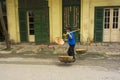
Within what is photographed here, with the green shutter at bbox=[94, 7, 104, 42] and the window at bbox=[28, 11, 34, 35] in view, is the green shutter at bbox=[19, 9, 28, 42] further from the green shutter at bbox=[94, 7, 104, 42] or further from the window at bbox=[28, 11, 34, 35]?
the green shutter at bbox=[94, 7, 104, 42]

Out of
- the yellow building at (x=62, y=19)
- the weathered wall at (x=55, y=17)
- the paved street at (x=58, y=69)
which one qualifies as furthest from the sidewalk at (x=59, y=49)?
the paved street at (x=58, y=69)

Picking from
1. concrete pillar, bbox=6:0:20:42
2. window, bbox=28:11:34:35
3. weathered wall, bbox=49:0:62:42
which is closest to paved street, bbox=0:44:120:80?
weathered wall, bbox=49:0:62:42

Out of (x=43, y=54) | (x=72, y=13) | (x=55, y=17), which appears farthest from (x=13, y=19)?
(x=43, y=54)

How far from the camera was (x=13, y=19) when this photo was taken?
1554 cm

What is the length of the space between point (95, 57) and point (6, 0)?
8.26 metres

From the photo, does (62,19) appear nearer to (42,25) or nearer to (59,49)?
(42,25)

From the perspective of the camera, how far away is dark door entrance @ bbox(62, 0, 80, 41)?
50.2ft

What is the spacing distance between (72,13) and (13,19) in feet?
14.6

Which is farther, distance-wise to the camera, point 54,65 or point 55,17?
point 55,17

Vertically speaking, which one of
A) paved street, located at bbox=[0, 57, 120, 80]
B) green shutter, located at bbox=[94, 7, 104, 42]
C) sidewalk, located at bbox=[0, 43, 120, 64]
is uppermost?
green shutter, located at bbox=[94, 7, 104, 42]

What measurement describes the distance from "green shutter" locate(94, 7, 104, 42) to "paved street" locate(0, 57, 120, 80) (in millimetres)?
4388

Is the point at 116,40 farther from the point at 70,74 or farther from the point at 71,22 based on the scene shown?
the point at 70,74

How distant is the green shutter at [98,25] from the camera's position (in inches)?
588

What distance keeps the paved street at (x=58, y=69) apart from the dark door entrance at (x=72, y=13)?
525 cm
